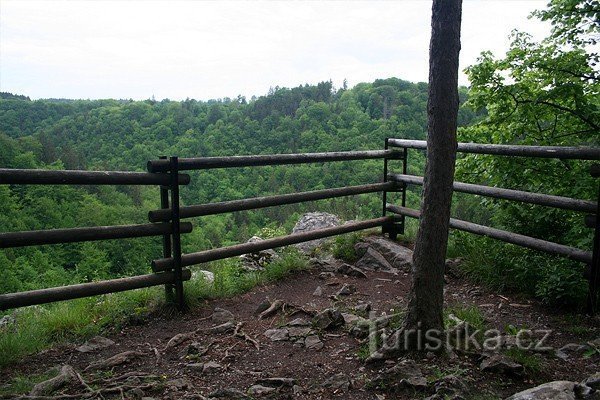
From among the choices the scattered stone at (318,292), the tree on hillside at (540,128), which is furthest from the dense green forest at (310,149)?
the scattered stone at (318,292)

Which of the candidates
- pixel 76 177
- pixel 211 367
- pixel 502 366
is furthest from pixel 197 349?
pixel 502 366

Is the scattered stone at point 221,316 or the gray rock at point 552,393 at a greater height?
the gray rock at point 552,393

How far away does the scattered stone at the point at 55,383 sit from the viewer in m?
2.78

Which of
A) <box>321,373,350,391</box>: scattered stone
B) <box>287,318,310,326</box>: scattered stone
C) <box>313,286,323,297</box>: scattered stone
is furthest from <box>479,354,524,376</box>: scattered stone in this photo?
<box>313,286,323,297</box>: scattered stone

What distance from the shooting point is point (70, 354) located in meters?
3.52

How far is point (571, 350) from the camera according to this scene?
3.28 meters

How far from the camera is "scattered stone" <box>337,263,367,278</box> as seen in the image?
5.43 meters

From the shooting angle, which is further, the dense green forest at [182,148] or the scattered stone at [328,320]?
the dense green forest at [182,148]

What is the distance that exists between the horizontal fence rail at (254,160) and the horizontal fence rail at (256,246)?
0.90 meters

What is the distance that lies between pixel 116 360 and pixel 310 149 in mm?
54079

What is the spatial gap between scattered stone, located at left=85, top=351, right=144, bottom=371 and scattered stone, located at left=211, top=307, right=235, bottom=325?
2.78 feet

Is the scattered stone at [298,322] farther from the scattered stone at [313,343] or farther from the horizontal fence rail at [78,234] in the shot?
the horizontal fence rail at [78,234]

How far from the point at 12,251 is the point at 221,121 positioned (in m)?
39.1

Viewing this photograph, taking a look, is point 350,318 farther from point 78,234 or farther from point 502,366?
point 78,234
